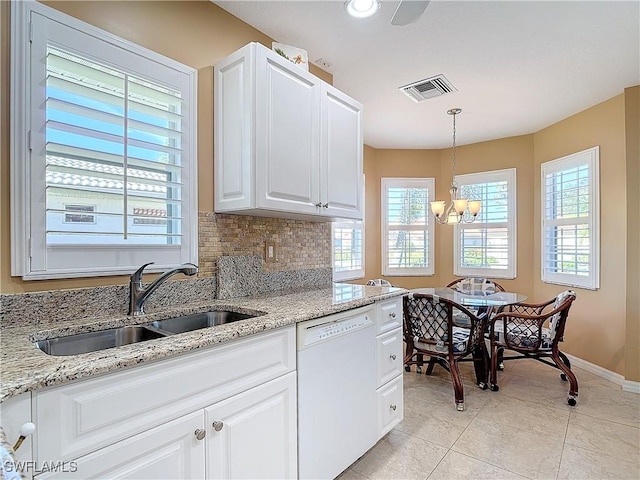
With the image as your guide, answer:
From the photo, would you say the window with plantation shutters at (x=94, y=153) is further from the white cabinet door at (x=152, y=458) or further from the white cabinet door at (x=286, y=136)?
the white cabinet door at (x=152, y=458)

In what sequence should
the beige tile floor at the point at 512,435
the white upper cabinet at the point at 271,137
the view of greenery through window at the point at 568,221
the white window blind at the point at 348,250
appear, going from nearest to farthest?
the white upper cabinet at the point at 271,137 < the beige tile floor at the point at 512,435 < the view of greenery through window at the point at 568,221 < the white window blind at the point at 348,250

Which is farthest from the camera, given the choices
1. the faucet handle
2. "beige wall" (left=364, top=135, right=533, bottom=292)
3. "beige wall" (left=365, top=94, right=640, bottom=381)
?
"beige wall" (left=364, top=135, right=533, bottom=292)

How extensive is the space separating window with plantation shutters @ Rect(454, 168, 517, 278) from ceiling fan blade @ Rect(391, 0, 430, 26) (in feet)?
11.8

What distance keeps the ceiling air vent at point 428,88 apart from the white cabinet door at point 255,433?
265 cm

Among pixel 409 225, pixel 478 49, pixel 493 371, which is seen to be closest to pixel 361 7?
pixel 478 49

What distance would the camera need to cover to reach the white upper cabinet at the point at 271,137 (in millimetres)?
1869

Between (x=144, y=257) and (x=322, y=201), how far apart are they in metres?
1.11

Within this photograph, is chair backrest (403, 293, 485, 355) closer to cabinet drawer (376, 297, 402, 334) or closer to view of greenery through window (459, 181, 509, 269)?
cabinet drawer (376, 297, 402, 334)

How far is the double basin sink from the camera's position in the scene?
1.29m

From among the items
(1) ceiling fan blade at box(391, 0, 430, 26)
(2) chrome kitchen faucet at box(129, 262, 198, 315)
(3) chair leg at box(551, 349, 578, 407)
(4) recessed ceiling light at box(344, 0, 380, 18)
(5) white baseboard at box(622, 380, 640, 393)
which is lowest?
(5) white baseboard at box(622, 380, 640, 393)

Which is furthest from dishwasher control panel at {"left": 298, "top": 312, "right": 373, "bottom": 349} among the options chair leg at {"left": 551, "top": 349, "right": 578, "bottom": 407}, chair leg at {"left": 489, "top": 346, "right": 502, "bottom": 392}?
chair leg at {"left": 551, "top": 349, "right": 578, "bottom": 407}

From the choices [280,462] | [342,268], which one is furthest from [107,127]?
[342,268]

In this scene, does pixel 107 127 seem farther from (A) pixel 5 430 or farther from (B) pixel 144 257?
(A) pixel 5 430

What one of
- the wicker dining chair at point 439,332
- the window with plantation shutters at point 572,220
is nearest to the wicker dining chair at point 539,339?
the wicker dining chair at point 439,332
